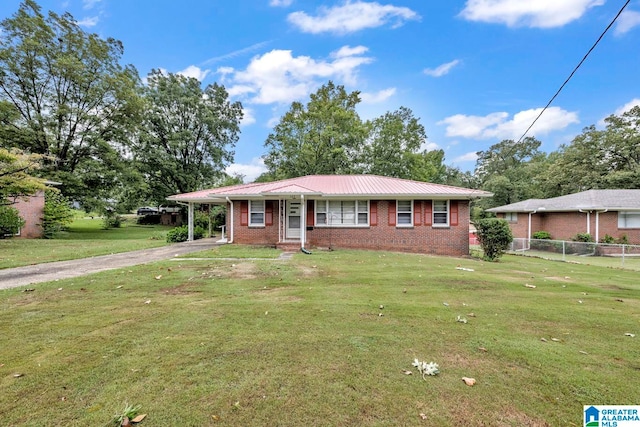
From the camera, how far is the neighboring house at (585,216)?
66.2 feet

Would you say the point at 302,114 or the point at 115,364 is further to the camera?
the point at 302,114

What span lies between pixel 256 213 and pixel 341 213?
173 inches

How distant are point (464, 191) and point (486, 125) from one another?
15578 millimetres

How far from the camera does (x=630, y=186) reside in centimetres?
2977

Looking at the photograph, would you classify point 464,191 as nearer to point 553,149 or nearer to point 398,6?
point 398,6

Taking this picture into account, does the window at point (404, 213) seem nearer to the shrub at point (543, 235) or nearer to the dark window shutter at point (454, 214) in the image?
the dark window shutter at point (454, 214)

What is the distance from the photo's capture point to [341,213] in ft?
49.9

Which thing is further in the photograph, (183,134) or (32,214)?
(183,134)

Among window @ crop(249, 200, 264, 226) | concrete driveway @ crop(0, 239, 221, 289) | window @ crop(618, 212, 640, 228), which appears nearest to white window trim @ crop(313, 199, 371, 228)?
window @ crop(249, 200, 264, 226)

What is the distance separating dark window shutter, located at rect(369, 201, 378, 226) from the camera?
A: 15039mm

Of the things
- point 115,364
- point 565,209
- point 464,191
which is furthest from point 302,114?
point 115,364

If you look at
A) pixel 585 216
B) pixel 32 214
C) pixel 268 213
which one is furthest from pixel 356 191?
pixel 32 214

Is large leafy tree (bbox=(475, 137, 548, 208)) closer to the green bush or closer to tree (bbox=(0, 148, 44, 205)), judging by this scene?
the green bush

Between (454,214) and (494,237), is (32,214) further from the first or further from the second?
(494,237)
